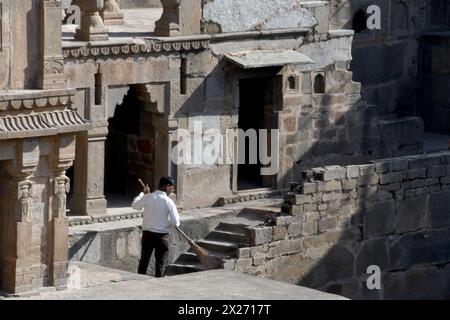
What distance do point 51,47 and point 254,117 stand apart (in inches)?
265

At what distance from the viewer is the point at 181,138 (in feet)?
88.1

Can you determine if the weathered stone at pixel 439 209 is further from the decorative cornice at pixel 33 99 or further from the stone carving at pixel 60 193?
the decorative cornice at pixel 33 99

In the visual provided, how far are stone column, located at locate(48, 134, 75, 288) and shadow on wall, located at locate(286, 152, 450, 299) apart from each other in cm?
404

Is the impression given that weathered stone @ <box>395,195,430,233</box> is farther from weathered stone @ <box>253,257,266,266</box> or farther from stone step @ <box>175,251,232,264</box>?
stone step @ <box>175,251,232,264</box>

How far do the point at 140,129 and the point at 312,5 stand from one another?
2.76 meters

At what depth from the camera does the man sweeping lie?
77.7ft

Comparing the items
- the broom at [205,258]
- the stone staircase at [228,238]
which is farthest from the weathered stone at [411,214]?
the broom at [205,258]

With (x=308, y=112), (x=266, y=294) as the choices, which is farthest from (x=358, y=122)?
(x=266, y=294)

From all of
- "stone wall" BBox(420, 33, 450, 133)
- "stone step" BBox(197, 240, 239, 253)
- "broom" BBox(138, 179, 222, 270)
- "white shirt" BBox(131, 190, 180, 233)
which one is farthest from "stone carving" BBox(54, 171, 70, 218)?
"stone wall" BBox(420, 33, 450, 133)

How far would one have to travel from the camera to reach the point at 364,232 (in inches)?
1048

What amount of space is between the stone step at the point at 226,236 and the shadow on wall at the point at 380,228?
2.24 ft

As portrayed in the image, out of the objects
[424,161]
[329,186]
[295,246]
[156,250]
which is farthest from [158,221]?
[424,161]

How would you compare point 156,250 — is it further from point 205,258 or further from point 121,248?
point 121,248
